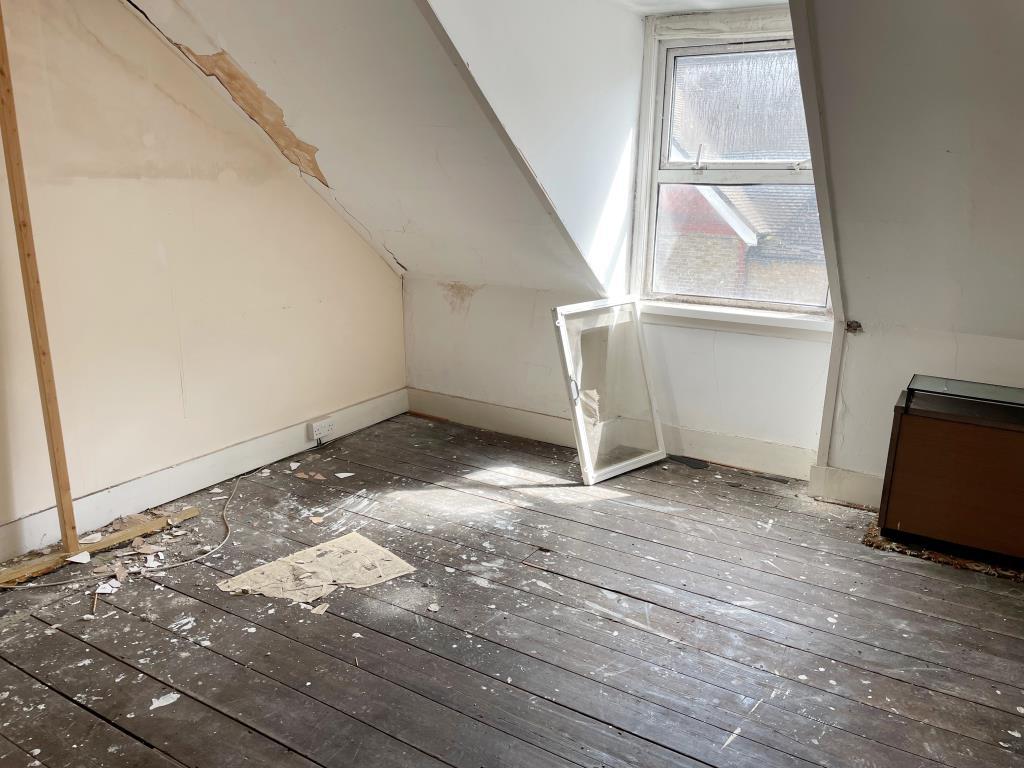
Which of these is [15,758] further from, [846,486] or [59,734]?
[846,486]

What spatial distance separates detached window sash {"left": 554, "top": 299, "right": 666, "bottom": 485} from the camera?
3.23 meters

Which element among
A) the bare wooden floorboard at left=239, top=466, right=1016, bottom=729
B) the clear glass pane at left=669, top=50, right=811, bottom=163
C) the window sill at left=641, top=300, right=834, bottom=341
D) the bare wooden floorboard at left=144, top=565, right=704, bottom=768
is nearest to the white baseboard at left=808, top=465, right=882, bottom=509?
the window sill at left=641, top=300, right=834, bottom=341

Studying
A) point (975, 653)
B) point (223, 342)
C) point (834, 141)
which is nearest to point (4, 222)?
point (223, 342)

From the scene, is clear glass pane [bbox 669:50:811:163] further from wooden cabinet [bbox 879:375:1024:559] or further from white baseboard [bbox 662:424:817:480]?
white baseboard [bbox 662:424:817:480]

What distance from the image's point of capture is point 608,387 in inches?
135

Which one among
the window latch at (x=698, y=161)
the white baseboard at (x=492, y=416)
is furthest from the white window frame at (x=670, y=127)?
the white baseboard at (x=492, y=416)

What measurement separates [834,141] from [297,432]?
2.55 m

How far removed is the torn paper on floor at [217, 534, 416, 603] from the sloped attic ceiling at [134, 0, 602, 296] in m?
1.41

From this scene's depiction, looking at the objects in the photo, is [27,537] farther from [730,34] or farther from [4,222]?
[730,34]

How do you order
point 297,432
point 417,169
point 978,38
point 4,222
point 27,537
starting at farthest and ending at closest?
1. point 297,432
2. point 417,169
3. point 27,537
4. point 4,222
5. point 978,38

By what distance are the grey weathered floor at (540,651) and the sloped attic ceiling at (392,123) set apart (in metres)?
1.15

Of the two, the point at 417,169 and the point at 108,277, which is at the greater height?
the point at 417,169

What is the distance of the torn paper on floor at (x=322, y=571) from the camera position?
2430mm

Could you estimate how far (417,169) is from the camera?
9.75 feet
